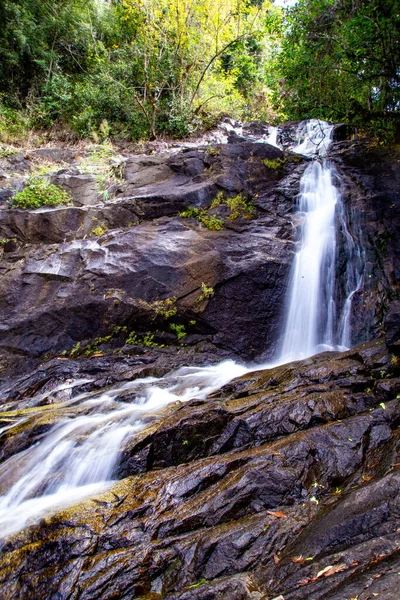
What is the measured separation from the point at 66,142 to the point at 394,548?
16550 millimetres

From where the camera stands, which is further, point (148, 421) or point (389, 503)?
point (148, 421)

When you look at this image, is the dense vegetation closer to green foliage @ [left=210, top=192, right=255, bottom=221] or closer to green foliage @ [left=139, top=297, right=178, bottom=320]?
green foliage @ [left=210, top=192, right=255, bottom=221]

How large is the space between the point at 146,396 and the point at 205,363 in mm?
2157

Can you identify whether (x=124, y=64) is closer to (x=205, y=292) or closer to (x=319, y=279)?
(x=205, y=292)

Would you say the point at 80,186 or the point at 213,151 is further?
the point at 213,151

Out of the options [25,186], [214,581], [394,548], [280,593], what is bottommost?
[214,581]

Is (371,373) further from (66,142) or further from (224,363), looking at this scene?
(66,142)

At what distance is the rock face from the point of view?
Result: 113 inches

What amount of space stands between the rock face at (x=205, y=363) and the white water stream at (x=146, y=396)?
0.22m

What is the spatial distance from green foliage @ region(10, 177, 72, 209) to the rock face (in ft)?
1.24

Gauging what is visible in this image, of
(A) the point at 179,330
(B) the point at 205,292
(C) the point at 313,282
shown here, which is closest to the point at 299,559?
(A) the point at 179,330

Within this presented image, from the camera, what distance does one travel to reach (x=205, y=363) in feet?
26.4

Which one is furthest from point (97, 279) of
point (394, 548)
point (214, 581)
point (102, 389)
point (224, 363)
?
point (394, 548)

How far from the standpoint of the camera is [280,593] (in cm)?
233
